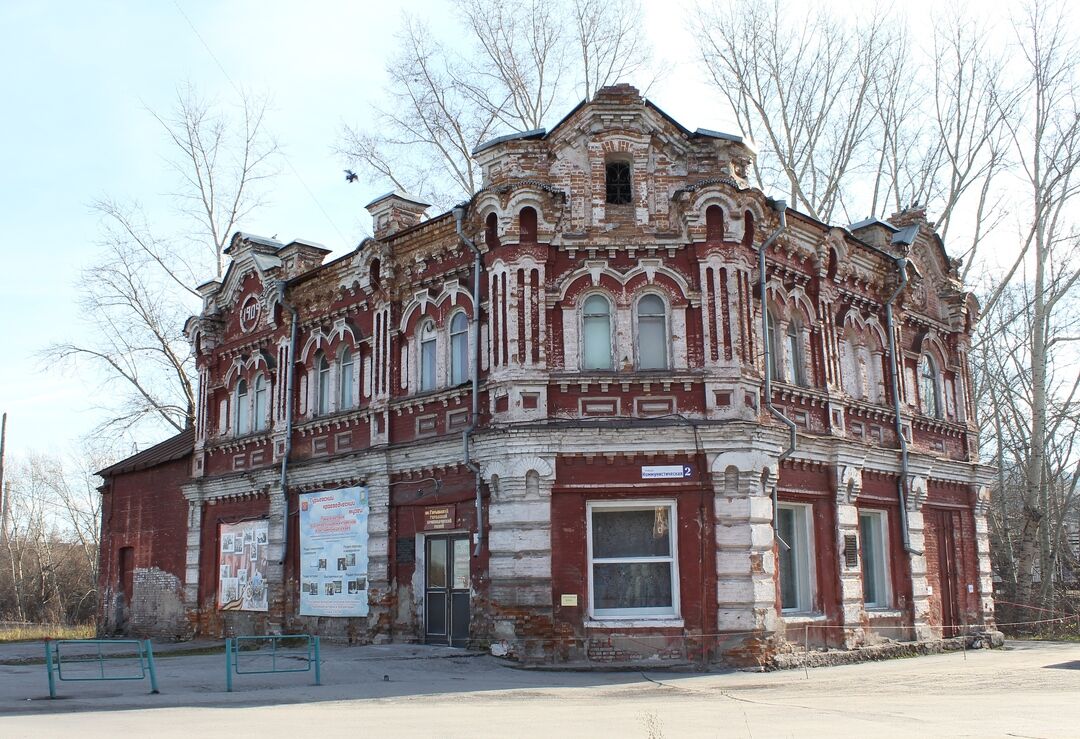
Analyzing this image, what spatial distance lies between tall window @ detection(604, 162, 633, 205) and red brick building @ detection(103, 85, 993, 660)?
0.06 meters

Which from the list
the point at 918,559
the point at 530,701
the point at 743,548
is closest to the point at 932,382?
the point at 918,559

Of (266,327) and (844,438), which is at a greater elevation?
(266,327)

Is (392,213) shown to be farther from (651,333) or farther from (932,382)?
(932,382)

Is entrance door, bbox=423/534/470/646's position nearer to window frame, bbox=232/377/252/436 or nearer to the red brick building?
the red brick building

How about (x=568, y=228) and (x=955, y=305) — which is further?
(x=955, y=305)

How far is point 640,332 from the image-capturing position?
16.2 m

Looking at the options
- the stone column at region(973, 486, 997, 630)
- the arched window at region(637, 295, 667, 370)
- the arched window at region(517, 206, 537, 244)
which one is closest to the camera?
the arched window at region(637, 295, 667, 370)

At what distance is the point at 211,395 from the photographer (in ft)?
78.4

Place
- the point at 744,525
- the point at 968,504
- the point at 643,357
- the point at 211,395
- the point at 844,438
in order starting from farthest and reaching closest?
the point at 211,395 → the point at 968,504 → the point at 844,438 → the point at 643,357 → the point at 744,525

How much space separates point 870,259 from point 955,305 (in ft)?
12.1

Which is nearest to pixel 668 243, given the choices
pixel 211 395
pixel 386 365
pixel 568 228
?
pixel 568 228

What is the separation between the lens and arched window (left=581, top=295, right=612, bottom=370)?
52.8 feet

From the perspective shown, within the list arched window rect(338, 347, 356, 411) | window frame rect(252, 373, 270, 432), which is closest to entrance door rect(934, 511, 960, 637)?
arched window rect(338, 347, 356, 411)

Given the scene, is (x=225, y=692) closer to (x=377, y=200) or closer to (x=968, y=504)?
(x=377, y=200)
